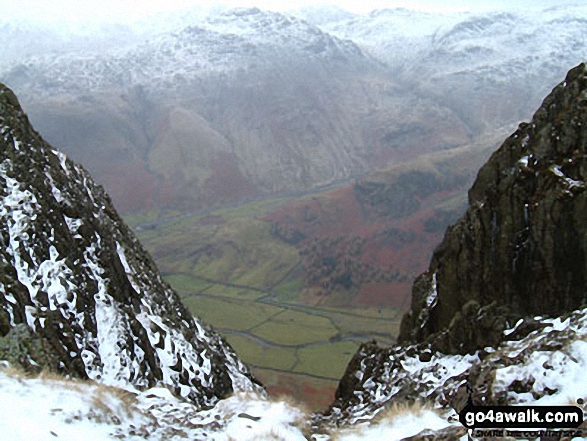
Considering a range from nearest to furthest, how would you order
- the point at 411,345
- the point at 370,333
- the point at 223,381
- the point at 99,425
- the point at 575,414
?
1. the point at 575,414
2. the point at 99,425
3. the point at 411,345
4. the point at 223,381
5. the point at 370,333

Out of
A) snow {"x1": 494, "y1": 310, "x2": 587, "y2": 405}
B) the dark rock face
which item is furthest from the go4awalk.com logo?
the dark rock face

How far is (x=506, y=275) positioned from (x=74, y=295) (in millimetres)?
27221

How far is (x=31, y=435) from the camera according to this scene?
49.1 feet

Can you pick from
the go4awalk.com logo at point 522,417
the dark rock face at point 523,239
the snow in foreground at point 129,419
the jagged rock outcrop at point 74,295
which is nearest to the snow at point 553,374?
the go4awalk.com logo at point 522,417

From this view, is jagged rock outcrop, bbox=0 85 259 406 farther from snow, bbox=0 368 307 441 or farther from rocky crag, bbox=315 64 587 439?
rocky crag, bbox=315 64 587 439

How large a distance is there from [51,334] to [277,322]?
155 m

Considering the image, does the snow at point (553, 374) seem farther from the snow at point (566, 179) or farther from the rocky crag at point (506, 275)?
the snow at point (566, 179)

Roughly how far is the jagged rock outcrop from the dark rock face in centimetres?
1830

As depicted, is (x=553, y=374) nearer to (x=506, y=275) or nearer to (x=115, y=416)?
(x=115, y=416)

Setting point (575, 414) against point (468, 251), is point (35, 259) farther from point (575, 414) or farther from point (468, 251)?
point (575, 414)

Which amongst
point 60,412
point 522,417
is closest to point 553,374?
point 522,417

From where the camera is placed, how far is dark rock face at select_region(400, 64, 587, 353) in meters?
31.0

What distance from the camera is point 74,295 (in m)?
34.2

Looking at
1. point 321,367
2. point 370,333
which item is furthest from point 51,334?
point 370,333
